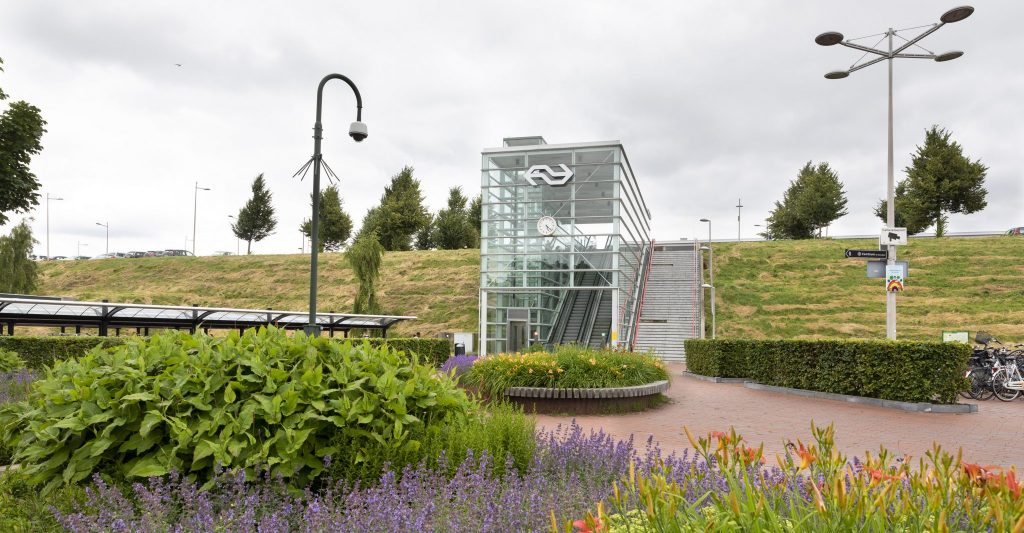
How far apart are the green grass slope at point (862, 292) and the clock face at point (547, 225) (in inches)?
446

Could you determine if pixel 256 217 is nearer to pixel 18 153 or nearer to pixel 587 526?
pixel 18 153

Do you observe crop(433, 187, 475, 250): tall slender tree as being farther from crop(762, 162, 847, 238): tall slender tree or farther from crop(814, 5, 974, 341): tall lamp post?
crop(814, 5, 974, 341): tall lamp post

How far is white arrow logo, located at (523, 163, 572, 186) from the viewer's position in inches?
1090

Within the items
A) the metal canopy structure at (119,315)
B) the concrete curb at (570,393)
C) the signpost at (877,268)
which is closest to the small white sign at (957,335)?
the signpost at (877,268)

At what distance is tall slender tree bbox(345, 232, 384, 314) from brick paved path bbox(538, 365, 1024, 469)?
1928 cm

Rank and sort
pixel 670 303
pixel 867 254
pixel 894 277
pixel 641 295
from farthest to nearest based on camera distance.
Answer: pixel 641 295 < pixel 670 303 < pixel 867 254 < pixel 894 277

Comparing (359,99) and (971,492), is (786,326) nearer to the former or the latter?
(359,99)

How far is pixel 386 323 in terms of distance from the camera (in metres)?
27.5

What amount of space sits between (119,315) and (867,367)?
20.5 metres

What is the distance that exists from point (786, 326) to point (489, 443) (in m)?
31.0

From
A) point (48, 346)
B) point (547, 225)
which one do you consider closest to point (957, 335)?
point (547, 225)

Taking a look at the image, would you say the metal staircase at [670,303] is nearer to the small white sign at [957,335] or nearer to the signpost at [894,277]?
the small white sign at [957,335]

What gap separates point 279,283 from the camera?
4850 cm

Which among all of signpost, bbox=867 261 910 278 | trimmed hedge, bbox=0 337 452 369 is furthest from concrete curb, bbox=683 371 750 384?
trimmed hedge, bbox=0 337 452 369
